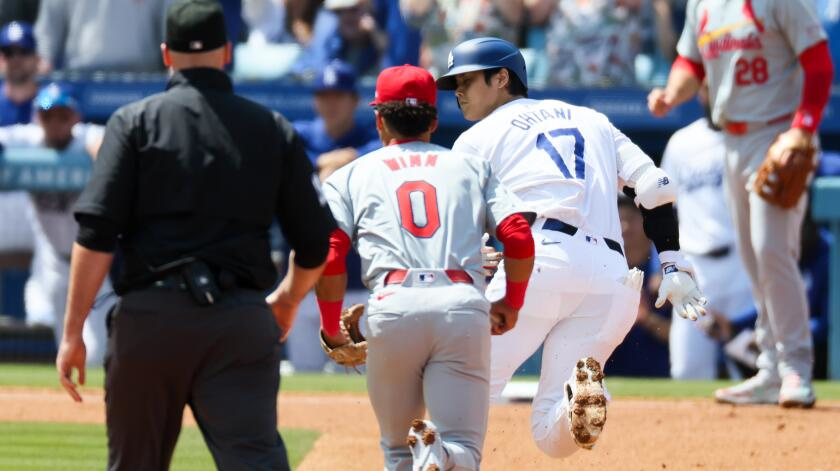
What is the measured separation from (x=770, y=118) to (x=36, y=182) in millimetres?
5597

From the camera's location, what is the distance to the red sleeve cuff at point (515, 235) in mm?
4191

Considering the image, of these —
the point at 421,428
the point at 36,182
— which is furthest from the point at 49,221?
the point at 421,428

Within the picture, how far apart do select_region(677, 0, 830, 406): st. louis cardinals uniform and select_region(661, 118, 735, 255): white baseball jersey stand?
3.07m

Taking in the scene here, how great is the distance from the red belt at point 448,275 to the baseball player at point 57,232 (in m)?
6.10

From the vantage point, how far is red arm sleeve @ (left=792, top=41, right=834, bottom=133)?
664 centimetres

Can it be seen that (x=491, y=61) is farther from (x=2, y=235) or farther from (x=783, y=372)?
(x=2, y=235)

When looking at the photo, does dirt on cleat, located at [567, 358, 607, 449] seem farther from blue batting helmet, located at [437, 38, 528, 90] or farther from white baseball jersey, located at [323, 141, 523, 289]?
blue batting helmet, located at [437, 38, 528, 90]

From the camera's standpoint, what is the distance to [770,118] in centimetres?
692

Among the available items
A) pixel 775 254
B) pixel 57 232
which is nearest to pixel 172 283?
pixel 775 254

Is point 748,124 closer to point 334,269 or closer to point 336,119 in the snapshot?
point 334,269

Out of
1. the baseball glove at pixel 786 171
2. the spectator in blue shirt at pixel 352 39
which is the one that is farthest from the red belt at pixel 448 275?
the spectator in blue shirt at pixel 352 39

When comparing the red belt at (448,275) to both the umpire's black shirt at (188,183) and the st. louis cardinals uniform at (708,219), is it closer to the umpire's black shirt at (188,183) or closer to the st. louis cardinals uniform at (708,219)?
the umpire's black shirt at (188,183)

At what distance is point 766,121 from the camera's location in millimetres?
6930

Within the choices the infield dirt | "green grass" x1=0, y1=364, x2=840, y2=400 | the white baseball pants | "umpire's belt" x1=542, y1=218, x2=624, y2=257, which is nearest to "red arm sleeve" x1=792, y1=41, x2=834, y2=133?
the infield dirt
